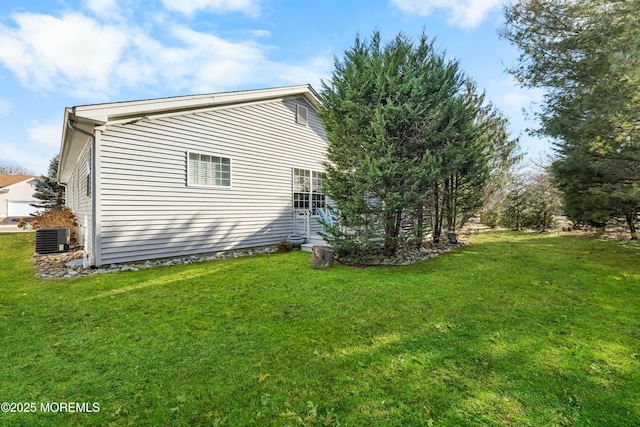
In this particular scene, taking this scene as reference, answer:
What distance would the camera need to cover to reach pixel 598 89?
6551mm

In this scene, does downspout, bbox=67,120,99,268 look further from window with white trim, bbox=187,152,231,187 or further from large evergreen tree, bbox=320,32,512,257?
large evergreen tree, bbox=320,32,512,257

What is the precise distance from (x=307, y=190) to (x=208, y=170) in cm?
372

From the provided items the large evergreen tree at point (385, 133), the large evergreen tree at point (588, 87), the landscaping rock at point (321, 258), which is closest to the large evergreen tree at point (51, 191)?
the landscaping rock at point (321, 258)

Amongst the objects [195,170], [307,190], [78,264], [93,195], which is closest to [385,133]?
[307,190]

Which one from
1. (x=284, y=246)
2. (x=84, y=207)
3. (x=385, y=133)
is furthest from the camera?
(x=284, y=246)

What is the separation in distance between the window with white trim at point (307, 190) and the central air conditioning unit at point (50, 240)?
7068 millimetres

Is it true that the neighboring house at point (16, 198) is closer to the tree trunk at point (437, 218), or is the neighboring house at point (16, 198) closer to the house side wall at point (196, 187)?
the house side wall at point (196, 187)

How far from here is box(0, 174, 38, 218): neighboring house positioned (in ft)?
91.7

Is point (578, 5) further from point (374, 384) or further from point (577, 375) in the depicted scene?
point (374, 384)

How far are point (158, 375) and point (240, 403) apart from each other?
2.79 feet

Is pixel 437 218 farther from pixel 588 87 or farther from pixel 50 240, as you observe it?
pixel 50 240

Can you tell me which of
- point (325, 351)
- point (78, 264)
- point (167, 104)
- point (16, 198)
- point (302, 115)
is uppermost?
point (302, 115)

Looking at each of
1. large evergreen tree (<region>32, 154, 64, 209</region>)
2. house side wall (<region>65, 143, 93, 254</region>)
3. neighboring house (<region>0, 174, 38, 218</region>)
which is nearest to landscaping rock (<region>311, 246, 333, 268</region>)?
house side wall (<region>65, 143, 93, 254</region>)

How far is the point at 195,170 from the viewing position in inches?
292
